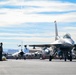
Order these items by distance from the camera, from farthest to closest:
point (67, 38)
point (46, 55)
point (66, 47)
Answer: point (46, 55) < point (67, 38) < point (66, 47)

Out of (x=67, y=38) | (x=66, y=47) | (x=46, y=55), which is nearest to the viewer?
(x=66, y=47)

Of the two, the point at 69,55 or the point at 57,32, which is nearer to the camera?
the point at 69,55

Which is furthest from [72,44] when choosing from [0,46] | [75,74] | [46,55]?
[75,74]

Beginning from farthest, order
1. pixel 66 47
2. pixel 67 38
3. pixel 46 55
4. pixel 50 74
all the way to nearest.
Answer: pixel 46 55, pixel 67 38, pixel 66 47, pixel 50 74

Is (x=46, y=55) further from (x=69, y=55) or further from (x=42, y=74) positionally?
(x=42, y=74)

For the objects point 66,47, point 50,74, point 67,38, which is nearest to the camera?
point 50,74

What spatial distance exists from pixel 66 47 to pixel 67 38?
200 inches

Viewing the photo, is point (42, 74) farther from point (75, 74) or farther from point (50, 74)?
point (75, 74)

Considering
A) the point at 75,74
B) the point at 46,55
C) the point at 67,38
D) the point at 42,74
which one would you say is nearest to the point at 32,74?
the point at 42,74

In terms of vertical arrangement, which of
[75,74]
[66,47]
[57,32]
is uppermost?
[57,32]

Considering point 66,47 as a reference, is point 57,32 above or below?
above

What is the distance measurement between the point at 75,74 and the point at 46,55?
222 feet

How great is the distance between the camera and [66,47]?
194 ft

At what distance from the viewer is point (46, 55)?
8894 centimetres
